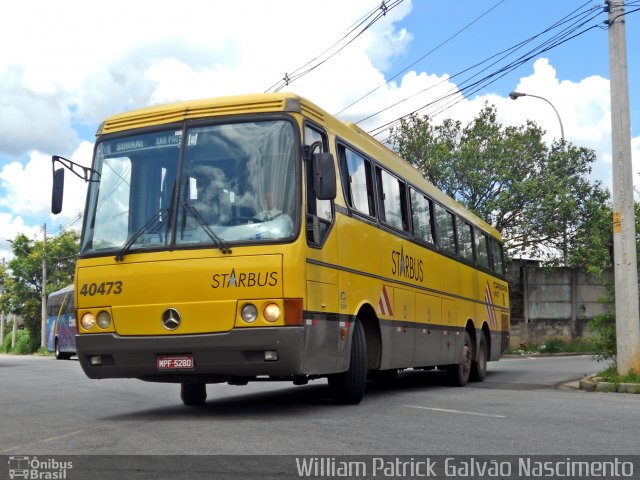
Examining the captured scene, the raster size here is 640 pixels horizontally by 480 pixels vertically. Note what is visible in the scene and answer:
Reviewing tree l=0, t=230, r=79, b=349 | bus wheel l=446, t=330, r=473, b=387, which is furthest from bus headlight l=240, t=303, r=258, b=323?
tree l=0, t=230, r=79, b=349

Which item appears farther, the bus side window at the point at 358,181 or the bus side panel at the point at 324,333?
the bus side window at the point at 358,181

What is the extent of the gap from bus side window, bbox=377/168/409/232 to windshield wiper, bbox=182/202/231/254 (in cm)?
344

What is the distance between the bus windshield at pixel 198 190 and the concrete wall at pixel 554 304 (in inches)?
1086

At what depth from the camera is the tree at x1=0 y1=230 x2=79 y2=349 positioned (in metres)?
67.9

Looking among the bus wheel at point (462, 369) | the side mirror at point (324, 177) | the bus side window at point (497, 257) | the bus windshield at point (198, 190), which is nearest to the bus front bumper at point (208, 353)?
the bus windshield at point (198, 190)

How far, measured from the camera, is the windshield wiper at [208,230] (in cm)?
868

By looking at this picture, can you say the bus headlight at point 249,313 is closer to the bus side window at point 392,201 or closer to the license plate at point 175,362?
the license plate at point 175,362

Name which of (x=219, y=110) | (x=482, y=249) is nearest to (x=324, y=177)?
(x=219, y=110)

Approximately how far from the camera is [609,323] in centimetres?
1644

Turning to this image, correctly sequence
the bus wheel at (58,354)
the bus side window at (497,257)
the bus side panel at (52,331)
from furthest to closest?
the bus side panel at (52,331)
the bus wheel at (58,354)
the bus side window at (497,257)

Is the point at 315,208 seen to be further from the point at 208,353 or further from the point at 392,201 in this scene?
the point at 392,201

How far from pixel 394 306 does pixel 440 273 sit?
3.15 meters
